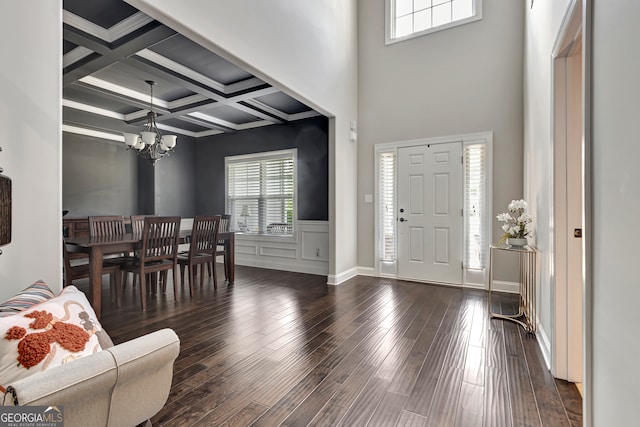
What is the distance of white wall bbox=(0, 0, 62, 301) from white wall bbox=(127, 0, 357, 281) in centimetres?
68

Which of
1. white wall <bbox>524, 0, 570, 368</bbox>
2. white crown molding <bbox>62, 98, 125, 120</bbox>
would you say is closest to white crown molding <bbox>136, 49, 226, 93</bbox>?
white crown molding <bbox>62, 98, 125, 120</bbox>

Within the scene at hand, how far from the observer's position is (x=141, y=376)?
1.12m

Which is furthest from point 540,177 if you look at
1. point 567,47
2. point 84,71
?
point 84,71

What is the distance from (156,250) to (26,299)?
241 centimetres

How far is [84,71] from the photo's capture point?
3645 millimetres

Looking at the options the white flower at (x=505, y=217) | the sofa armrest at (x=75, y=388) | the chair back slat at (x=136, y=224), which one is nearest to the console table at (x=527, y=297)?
the white flower at (x=505, y=217)

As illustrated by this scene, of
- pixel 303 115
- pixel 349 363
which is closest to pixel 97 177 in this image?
pixel 303 115

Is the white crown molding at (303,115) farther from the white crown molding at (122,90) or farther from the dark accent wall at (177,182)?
the dark accent wall at (177,182)

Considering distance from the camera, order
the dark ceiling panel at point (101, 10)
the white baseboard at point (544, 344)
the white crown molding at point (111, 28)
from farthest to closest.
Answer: the white crown molding at point (111, 28) < the dark ceiling panel at point (101, 10) < the white baseboard at point (544, 344)

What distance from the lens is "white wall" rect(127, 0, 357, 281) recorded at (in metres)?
2.46

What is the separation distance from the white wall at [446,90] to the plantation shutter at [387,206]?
16 cm

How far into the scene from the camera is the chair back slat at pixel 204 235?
4000mm

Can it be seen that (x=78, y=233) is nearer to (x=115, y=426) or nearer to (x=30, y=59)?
(x=30, y=59)

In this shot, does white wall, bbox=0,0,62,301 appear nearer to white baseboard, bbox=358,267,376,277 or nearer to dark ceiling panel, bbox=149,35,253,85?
dark ceiling panel, bbox=149,35,253,85
